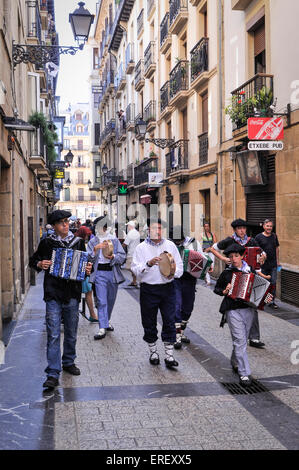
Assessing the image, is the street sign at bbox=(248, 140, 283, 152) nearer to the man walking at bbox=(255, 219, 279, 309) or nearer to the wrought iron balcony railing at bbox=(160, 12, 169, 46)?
the man walking at bbox=(255, 219, 279, 309)

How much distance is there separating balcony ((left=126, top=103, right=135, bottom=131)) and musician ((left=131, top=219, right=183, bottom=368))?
2570cm

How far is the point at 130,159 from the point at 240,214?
19916 mm

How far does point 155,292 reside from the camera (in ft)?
20.3

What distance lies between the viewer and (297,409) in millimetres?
4797

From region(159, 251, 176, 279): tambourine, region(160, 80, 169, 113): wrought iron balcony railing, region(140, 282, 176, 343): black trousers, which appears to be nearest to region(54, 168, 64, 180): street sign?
region(160, 80, 169, 113): wrought iron balcony railing

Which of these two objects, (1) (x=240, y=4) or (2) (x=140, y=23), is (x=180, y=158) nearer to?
(1) (x=240, y=4)

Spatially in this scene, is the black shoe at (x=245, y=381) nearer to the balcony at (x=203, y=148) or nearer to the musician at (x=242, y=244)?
the musician at (x=242, y=244)

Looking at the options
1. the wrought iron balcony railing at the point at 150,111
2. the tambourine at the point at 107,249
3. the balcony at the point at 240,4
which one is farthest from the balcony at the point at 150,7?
the tambourine at the point at 107,249

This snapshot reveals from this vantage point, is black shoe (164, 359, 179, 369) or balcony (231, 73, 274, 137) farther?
balcony (231, 73, 274, 137)

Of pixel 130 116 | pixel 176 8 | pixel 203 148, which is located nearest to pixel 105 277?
pixel 203 148

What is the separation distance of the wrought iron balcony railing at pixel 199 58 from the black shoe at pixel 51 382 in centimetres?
1333

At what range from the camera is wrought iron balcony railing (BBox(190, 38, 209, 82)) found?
1662 centimetres

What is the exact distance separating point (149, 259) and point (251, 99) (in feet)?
21.4

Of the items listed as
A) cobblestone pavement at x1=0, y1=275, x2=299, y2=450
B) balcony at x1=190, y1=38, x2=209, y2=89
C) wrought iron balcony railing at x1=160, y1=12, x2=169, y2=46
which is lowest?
cobblestone pavement at x1=0, y1=275, x2=299, y2=450
